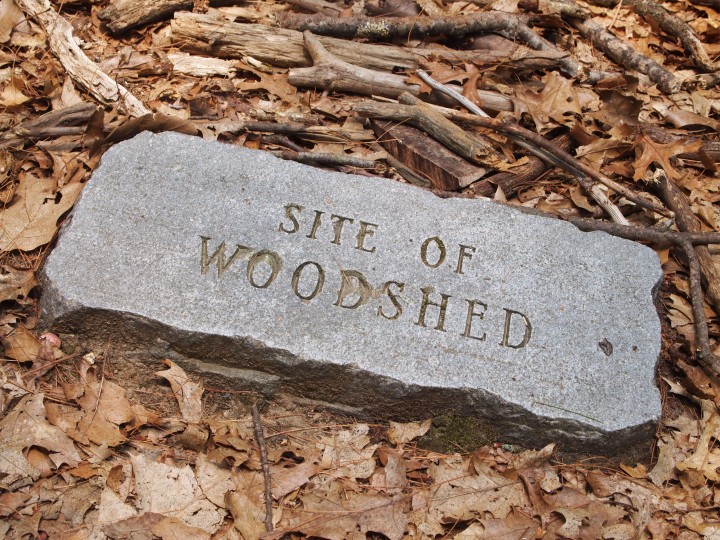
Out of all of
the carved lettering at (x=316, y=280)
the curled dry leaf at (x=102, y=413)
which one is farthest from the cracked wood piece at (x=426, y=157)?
the curled dry leaf at (x=102, y=413)

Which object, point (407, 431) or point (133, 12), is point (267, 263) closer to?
point (407, 431)

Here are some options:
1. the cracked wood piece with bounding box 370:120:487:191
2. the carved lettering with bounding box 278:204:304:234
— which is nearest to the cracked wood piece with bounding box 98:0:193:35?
the cracked wood piece with bounding box 370:120:487:191

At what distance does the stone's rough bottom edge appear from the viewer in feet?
10.0

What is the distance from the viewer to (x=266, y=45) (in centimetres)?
466

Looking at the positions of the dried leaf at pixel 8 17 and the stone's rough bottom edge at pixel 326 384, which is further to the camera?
the dried leaf at pixel 8 17

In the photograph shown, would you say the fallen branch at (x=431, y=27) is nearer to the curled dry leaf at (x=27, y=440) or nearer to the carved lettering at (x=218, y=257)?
the carved lettering at (x=218, y=257)

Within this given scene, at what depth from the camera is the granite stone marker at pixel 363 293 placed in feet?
10.1

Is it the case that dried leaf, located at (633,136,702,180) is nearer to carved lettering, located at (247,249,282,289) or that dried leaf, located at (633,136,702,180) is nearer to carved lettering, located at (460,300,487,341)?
carved lettering, located at (460,300,487,341)

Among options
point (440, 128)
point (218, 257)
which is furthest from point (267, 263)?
point (440, 128)

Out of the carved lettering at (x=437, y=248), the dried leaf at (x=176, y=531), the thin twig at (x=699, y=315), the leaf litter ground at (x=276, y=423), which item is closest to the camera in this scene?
the dried leaf at (x=176, y=531)

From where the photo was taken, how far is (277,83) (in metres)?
4.56

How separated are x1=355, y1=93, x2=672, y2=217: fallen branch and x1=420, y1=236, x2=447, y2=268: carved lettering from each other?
3.60 ft

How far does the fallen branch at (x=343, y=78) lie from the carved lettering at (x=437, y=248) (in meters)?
1.42

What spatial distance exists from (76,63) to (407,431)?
120 inches
